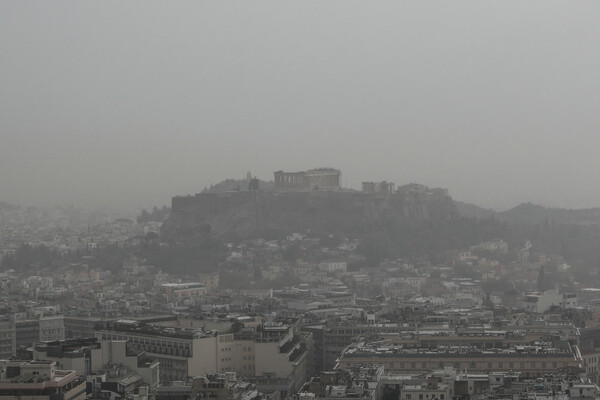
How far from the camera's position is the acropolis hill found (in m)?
98.5

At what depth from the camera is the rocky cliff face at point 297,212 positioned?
98.2 meters

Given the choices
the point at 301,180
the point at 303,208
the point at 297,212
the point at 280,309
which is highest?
the point at 301,180

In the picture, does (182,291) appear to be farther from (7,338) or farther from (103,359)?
(103,359)

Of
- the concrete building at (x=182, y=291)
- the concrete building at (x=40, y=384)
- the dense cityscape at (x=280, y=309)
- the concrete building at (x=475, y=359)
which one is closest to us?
the concrete building at (x=40, y=384)

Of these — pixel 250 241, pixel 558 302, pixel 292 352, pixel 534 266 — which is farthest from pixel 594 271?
pixel 292 352

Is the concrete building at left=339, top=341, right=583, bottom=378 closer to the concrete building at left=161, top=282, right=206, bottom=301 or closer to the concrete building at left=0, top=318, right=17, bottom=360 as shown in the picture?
the concrete building at left=0, top=318, right=17, bottom=360

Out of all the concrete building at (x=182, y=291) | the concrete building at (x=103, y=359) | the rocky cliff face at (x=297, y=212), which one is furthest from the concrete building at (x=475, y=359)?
the rocky cliff face at (x=297, y=212)

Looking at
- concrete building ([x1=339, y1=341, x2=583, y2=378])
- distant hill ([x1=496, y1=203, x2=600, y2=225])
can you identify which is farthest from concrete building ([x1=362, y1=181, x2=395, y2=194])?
concrete building ([x1=339, y1=341, x2=583, y2=378])

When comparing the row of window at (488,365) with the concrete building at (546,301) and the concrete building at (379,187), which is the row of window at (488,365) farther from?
the concrete building at (379,187)

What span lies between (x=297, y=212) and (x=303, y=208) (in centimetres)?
55

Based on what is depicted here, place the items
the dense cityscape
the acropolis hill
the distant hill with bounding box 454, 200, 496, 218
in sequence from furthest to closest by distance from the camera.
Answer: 1. the distant hill with bounding box 454, 200, 496, 218
2. the acropolis hill
3. the dense cityscape

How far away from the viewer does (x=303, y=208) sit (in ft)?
334

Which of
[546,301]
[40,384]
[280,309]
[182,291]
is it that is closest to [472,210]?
[182,291]

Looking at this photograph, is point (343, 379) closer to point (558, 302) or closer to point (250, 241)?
point (558, 302)
